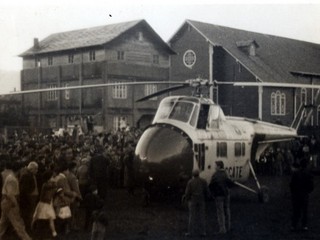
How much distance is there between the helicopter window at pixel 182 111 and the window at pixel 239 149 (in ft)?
7.57

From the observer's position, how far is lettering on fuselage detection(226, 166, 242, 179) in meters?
15.4

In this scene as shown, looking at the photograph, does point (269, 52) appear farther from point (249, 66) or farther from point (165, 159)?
point (165, 159)

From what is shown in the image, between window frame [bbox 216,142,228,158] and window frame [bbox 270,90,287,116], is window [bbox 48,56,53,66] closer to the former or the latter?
window frame [bbox 270,90,287,116]

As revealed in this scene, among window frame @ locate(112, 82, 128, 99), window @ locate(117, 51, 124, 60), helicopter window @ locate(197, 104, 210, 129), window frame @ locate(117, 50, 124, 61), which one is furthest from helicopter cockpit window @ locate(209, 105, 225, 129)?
window @ locate(117, 51, 124, 60)

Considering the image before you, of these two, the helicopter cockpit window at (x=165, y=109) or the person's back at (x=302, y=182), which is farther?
the helicopter cockpit window at (x=165, y=109)

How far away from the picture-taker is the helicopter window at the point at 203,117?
562 inches

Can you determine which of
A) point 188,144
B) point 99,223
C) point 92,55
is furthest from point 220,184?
point 92,55

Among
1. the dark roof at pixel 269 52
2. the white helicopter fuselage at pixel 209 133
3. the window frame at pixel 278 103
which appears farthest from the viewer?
the window frame at pixel 278 103

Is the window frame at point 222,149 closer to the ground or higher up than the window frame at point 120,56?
closer to the ground

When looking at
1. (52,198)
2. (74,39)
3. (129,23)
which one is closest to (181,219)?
(52,198)

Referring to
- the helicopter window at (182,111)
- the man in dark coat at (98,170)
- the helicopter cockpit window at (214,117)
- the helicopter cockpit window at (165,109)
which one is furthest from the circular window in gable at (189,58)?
the man in dark coat at (98,170)

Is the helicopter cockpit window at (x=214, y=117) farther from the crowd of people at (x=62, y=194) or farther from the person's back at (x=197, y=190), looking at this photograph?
the person's back at (x=197, y=190)

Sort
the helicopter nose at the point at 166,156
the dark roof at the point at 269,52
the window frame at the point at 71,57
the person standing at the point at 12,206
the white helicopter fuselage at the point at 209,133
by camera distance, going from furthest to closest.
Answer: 1. the window frame at the point at 71,57
2. the dark roof at the point at 269,52
3. the white helicopter fuselage at the point at 209,133
4. the helicopter nose at the point at 166,156
5. the person standing at the point at 12,206

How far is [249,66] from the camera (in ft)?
114
